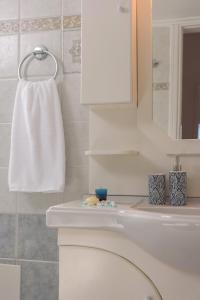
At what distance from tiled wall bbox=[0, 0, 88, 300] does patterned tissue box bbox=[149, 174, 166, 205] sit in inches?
12.2

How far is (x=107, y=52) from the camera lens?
4.59ft

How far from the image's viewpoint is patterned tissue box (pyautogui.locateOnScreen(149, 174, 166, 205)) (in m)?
1.37

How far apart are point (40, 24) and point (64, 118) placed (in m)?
0.43

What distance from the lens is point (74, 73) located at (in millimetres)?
1605

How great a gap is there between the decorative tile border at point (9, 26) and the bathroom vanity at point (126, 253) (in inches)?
36.1

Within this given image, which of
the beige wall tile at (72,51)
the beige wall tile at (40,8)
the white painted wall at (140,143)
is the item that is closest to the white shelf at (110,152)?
the white painted wall at (140,143)

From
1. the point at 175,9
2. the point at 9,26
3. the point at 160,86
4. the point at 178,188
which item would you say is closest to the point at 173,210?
the point at 178,188

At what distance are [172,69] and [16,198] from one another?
2.79ft

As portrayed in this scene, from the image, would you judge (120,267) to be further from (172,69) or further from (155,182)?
(172,69)

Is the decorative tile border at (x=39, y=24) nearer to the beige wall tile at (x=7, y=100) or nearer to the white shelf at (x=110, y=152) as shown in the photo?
the beige wall tile at (x=7, y=100)

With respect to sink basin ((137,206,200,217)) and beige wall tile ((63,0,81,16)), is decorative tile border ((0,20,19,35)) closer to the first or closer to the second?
beige wall tile ((63,0,81,16))

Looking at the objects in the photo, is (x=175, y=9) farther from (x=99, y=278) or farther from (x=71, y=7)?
(x=99, y=278)

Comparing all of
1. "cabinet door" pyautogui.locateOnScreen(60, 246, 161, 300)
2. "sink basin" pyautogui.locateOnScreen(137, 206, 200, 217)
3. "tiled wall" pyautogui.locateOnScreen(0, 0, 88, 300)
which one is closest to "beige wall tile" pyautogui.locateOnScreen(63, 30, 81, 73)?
"tiled wall" pyautogui.locateOnScreen(0, 0, 88, 300)

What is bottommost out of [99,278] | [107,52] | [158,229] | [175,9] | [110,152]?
[99,278]
